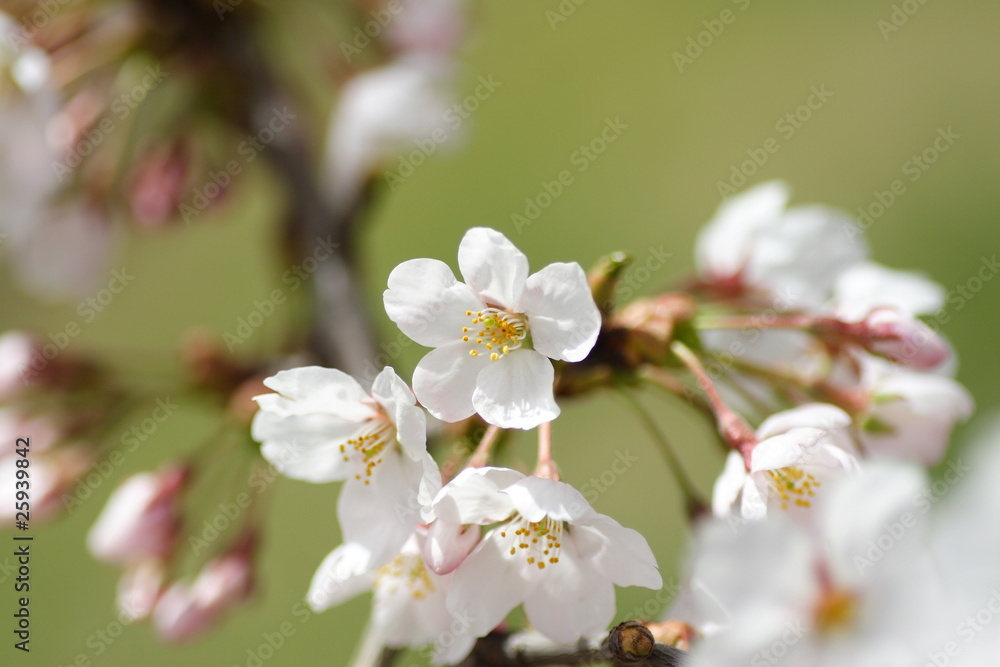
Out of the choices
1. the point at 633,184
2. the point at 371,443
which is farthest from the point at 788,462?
the point at 633,184

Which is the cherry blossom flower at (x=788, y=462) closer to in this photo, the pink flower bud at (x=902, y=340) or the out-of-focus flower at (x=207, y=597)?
the pink flower bud at (x=902, y=340)

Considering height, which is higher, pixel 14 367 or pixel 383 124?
pixel 383 124

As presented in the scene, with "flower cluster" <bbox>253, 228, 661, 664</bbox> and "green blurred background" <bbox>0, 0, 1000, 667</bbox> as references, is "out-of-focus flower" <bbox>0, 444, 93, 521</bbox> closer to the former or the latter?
"flower cluster" <bbox>253, 228, 661, 664</bbox>

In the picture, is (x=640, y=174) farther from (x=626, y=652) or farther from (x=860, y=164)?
(x=626, y=652)

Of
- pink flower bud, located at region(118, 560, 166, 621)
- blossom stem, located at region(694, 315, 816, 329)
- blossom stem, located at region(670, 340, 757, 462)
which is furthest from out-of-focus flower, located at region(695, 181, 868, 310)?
pink flower bud, located at region(118, 560, 166, 621)

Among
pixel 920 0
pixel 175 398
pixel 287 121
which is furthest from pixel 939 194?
pixel 175 398

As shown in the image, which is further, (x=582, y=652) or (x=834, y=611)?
(x=582, y=652)

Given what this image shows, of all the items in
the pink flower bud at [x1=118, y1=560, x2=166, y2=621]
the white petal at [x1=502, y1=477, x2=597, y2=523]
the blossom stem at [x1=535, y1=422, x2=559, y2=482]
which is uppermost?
the white petal at [x1=502, y1=477, x2=597, y2=523]

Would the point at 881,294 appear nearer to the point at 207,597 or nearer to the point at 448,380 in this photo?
the point at 448,380
